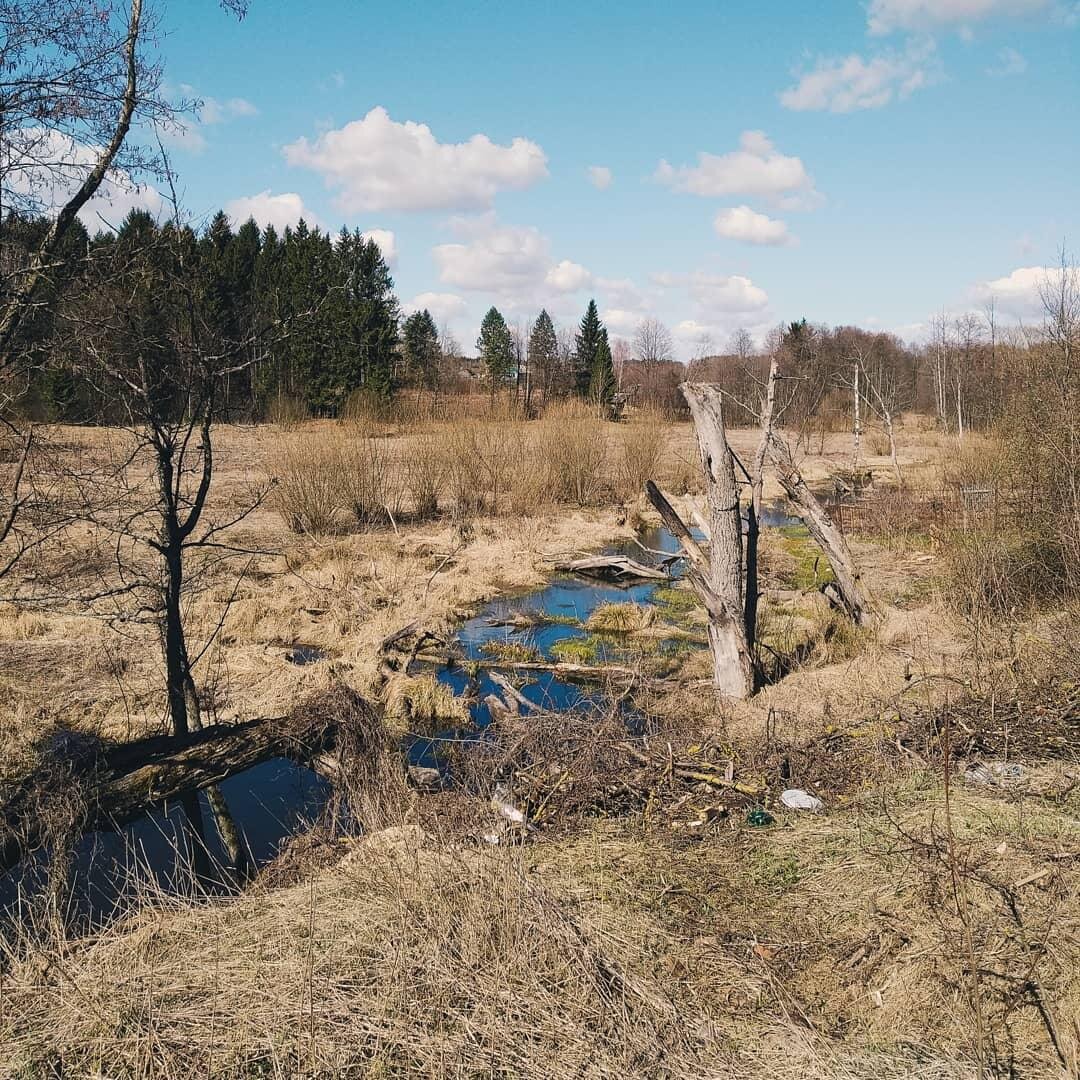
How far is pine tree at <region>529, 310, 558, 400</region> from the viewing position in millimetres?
42188

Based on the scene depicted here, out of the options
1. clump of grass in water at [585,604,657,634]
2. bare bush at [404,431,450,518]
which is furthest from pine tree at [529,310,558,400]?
clump of grass in water at [585,604,657,634]

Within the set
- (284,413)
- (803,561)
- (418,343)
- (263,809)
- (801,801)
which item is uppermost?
(418,343)

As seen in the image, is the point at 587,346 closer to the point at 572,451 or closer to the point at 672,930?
the point at 572,451

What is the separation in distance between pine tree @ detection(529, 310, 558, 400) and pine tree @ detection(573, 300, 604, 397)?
4.19ft

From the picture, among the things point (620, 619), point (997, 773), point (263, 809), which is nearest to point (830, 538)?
point (620, 619)

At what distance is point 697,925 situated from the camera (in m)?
4.26

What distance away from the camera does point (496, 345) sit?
1970 inches

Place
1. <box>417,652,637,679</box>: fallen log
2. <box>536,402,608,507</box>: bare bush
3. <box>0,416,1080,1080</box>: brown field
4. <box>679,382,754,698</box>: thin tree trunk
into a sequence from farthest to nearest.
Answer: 1. <box>536,402,608,507</box>: bare bush
2. <box>417,652,637,679</box>: fallen log
3. <box>679,382,754,698</box>: thin tree trunk
4. <box>0,416,1080,1080</box>: brown field

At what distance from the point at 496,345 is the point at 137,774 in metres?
46.2

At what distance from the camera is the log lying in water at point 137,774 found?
5039 millimetres

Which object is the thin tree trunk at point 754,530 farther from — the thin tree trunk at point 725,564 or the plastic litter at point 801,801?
the plastic litter at point 801,801

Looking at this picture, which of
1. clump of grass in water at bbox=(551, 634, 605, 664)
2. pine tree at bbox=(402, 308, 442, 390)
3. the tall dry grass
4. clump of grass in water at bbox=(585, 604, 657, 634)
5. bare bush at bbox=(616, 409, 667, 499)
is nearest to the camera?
clump of grass in water at bbox=(551, 634, 605, 664)

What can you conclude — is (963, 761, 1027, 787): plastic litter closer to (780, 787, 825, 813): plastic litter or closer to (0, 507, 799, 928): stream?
(780, 787, 825, 813): plastic litter

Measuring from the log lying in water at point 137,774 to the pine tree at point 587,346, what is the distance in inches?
1572
